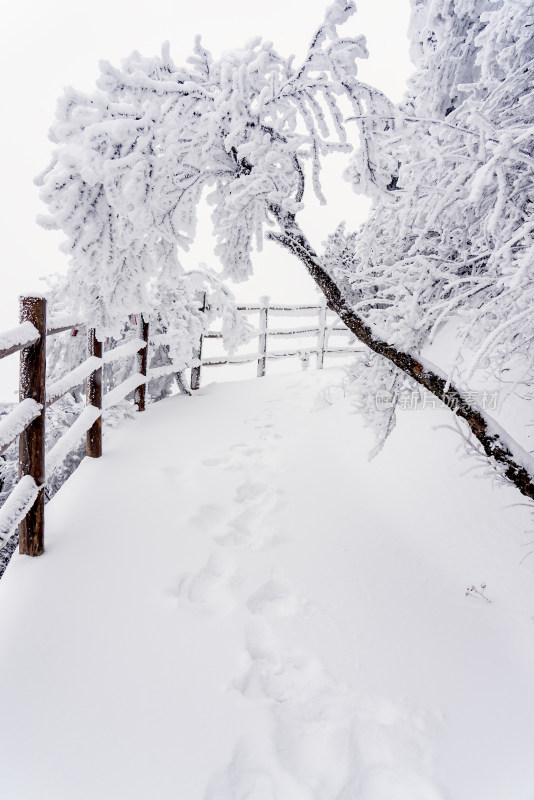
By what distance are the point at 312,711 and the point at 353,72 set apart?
10.0 feet

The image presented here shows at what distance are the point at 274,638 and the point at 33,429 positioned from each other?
75.1 inches

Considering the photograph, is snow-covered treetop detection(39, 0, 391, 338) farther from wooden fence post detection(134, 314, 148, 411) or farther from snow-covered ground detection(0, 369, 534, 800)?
wooden fence post detection(134, 314, 148, 411)

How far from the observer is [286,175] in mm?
2631

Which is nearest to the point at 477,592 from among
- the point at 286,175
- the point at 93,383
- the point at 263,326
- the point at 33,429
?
the point at 286,175

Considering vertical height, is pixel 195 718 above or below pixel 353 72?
below

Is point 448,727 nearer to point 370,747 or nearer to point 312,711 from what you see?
point 370,747

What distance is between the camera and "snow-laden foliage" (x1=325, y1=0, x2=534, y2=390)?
2072mm

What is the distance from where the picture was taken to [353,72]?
236 centimetres

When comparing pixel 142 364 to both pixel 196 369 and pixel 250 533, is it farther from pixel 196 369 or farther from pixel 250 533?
pixel 250 533

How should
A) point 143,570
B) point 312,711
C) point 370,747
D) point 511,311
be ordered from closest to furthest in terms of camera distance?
point 370,747, point 312,711, point 511,311, point 143,570

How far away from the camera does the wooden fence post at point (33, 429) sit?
2.91 metres

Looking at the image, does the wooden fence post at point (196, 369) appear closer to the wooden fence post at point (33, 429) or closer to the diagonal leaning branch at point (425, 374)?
the wooden fence post at point (33, 429)

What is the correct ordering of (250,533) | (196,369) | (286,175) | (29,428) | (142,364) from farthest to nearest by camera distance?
(196,369) → (142,364) → (250,533) → (29,428) → (286,175)

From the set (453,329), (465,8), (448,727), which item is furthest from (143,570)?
(465,8)
